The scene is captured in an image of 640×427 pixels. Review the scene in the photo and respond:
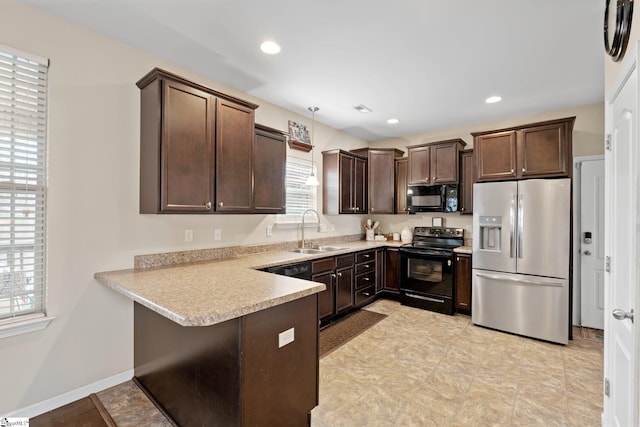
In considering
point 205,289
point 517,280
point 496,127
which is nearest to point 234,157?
point 205,289

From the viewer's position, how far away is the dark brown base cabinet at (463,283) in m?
3.90

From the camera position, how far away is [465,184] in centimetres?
434

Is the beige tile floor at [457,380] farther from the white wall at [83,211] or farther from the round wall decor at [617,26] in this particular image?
the round wall decor at [617,26]

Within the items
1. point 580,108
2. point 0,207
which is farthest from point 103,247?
point 580,108

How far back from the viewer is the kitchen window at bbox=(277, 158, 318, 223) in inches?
159

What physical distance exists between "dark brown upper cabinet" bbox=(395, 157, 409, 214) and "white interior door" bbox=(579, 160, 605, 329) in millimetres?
2193

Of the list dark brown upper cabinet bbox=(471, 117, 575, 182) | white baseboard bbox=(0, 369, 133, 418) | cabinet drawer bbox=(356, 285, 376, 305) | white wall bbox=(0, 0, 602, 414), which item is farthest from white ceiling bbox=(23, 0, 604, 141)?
white baseboard bbox=(0, 369, 133, 418)

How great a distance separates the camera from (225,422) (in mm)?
1592

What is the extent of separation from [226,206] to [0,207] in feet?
4.76

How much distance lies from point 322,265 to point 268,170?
1.26m

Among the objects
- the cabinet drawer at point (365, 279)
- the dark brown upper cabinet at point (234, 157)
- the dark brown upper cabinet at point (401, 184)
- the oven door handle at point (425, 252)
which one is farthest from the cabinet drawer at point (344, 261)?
the dark brown upper cabinet at point (401, 184)

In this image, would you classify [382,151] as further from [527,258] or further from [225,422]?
[225,422]

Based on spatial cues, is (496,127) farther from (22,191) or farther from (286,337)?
(22,191)

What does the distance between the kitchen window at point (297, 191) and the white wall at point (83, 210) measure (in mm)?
1729
